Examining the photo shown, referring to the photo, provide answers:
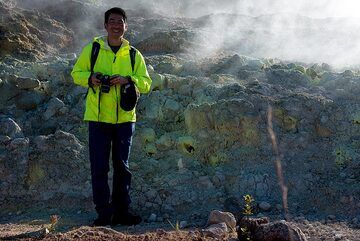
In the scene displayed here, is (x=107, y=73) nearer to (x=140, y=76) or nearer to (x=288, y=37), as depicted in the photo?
(x=140, y=76)

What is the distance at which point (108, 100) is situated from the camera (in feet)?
15.0

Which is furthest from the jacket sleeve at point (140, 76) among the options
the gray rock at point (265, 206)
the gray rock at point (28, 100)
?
the gray rock at point (28, 100)

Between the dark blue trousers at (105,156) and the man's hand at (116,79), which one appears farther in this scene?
the dark blue trousers at (105,156)

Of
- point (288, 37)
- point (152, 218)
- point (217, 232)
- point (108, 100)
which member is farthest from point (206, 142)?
point (288, 37)

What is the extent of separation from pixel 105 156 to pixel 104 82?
69cm

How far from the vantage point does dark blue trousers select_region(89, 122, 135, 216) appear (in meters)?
4.59

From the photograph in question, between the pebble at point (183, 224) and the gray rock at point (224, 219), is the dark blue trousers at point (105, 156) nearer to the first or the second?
the pebble at point (183, 224)

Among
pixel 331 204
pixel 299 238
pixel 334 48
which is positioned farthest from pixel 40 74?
pixel 334 48

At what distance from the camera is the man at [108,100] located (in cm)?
454

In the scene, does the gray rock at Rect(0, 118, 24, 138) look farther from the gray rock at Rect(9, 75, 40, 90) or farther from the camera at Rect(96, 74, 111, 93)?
the camera at Rect(96, 74, 111, 93)

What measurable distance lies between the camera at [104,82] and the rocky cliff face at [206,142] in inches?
58.1

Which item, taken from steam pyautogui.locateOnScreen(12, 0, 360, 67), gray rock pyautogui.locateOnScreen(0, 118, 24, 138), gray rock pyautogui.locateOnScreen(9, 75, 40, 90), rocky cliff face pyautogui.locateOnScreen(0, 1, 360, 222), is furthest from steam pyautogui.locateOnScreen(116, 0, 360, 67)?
gray rock pyautogui.locateOnScreen(0, 118, 24, 138)

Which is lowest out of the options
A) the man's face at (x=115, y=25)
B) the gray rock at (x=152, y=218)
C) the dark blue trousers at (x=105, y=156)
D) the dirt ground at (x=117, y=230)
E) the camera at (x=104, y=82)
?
the dirt ground at (x=117, y=230)

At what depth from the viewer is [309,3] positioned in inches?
830
